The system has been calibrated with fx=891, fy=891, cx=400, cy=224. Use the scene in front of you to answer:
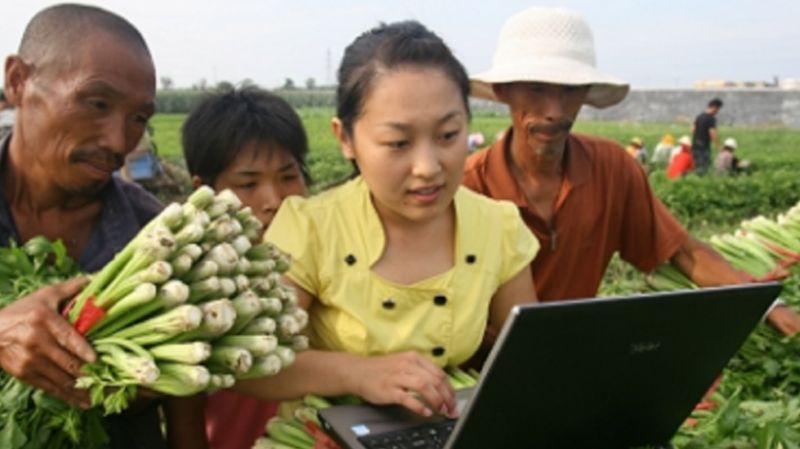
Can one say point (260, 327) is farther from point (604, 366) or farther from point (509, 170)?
point (509, 170)

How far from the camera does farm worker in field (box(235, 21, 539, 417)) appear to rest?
2.11 m

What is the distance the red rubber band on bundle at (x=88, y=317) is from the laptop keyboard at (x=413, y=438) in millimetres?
616

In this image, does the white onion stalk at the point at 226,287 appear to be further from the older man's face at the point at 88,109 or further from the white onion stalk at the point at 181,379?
the older man's face at the point at 88,109

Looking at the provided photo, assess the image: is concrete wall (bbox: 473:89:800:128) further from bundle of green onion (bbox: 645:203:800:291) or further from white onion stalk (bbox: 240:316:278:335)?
white onion stalk (bbox: 240:316:278:335)

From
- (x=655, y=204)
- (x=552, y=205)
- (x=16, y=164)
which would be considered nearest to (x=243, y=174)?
(x=16, y=164)

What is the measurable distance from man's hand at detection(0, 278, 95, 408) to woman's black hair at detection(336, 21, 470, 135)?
0.90 metres

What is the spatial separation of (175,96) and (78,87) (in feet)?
153

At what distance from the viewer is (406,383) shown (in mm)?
1982

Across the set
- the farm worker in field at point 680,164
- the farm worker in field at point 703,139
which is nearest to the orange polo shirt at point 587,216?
the farm worker in field at point 680,164

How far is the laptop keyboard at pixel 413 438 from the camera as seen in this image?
75.5 inches

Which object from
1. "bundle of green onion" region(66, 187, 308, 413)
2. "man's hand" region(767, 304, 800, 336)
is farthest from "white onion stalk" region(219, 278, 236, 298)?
"man's hand" region(767, 304, 800, 336)

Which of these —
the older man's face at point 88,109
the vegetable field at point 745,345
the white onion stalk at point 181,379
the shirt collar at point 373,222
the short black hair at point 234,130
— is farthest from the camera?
the short black hair at point 234,130

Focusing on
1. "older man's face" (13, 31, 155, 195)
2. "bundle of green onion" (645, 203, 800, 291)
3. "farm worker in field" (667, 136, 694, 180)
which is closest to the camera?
"older man's face" (13, 31, 155, 195)

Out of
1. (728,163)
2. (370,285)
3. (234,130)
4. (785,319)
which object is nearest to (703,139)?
(728,163)
